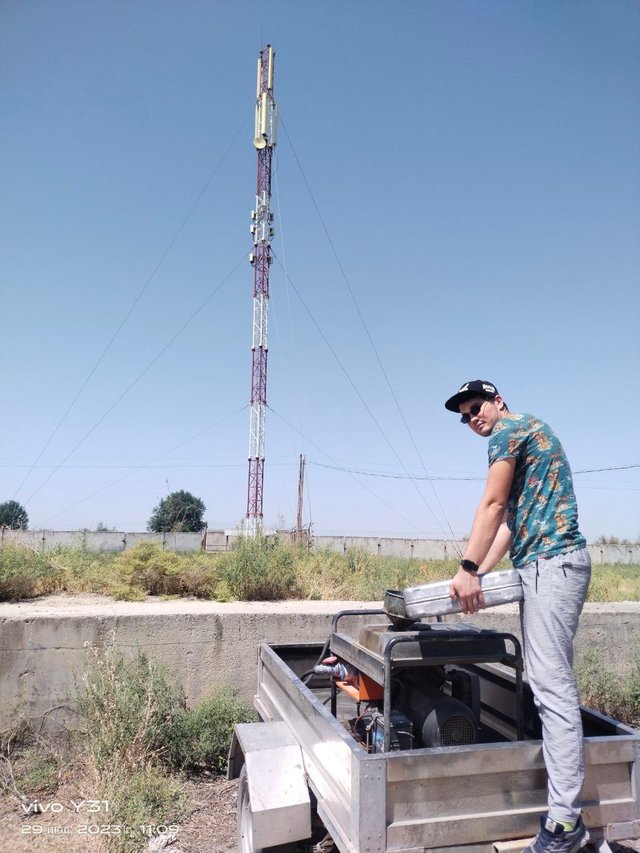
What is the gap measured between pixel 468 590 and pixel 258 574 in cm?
468

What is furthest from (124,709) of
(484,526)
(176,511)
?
(176,511)

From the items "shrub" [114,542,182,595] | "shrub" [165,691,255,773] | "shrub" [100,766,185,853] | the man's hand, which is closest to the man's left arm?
the man's hand

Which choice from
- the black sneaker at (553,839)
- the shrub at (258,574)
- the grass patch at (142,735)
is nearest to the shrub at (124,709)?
the grass patch at (142,735)

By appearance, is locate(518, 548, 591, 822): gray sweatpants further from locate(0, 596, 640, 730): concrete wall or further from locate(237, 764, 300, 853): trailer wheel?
locate(0, 596, 640, 730): concrete wall

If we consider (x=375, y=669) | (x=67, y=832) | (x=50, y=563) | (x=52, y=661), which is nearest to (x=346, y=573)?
(x=50, y=563)

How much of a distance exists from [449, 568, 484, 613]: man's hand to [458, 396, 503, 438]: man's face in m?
0.79

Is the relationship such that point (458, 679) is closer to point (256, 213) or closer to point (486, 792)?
point (486, 792)

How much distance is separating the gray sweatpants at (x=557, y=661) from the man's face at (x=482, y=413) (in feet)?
2.41

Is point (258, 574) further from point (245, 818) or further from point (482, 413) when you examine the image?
point (482, 413)

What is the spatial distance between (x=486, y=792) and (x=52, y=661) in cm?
403

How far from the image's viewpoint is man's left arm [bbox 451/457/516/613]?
9.32 ft

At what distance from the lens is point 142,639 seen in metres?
5.54

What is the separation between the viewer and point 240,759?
4090 mm

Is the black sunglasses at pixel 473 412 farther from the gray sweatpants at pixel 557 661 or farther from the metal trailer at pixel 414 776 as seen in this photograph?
the metal trailer at pixel 414 776
